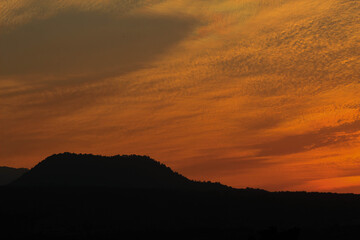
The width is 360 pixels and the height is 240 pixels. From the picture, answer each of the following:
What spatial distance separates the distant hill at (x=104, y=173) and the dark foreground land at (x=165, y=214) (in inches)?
507

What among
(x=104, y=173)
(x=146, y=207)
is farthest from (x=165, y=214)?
(x=104, y=173)

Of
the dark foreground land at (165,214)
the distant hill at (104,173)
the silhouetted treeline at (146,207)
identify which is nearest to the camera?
the dark foreground land at (165,214)

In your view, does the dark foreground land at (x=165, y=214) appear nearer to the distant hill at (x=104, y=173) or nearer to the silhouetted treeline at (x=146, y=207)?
the silhouetted treeline at (x=146, y=207)

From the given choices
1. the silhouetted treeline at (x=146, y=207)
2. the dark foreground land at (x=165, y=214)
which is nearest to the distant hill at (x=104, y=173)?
the silhouetted treeline at (x=146, y=207)

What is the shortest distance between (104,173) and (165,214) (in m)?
35.8

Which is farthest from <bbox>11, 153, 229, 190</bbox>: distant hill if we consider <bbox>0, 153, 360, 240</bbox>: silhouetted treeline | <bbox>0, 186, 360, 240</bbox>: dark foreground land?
<bbox>0, 186, 360, 240</bbox>: dark foreground land

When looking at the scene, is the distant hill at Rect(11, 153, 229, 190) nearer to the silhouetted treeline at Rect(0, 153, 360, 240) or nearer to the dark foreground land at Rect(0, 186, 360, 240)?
the silhouetted treeline at Rect(0, 153, 360, 240)

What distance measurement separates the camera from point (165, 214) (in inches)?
6176

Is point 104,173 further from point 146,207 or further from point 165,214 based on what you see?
point 165,214

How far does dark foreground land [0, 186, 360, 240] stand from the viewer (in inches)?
5207

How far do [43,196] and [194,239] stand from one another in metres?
48.0

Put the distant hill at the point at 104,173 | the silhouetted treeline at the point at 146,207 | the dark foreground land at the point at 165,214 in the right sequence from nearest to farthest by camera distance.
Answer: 1. the dark foreground land at the point at 165,214
2. the silhouetted treeline at the point at 146,207
3. the distant hill at the point at 104,173

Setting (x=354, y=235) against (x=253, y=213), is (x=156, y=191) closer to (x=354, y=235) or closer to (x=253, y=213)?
(x=253, y=213)

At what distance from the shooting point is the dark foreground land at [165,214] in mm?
132250
